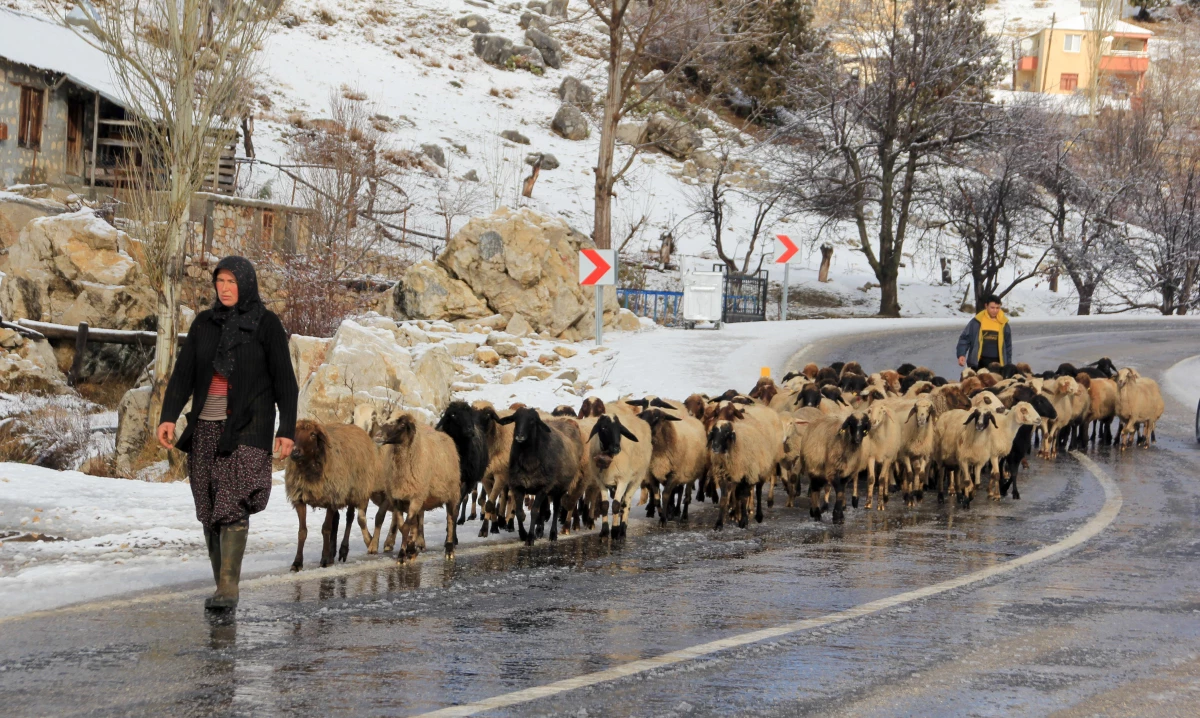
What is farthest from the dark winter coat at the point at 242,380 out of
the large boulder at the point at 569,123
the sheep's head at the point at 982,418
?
the large boulder at the point at 569,123

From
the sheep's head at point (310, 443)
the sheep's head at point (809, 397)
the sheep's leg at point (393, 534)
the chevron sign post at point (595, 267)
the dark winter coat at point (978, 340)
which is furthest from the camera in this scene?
the chevron sign post at point (595, 267)

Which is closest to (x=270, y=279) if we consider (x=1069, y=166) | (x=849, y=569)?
(x=849, y=569)

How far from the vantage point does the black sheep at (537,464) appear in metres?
10.4

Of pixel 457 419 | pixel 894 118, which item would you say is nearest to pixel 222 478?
pixel 457 419

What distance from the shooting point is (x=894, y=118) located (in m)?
43.0

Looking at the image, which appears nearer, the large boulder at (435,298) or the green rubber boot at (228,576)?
the green rubber boot at (228,576)

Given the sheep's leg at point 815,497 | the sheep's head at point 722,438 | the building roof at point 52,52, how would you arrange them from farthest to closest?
the building roof at point 52,52 < the sheep's leg at point 815,497 < the sheep's head at point 722,438

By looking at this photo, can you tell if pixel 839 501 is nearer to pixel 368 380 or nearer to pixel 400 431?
pixel 400 431

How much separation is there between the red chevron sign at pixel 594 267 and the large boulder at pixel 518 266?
1.80 m

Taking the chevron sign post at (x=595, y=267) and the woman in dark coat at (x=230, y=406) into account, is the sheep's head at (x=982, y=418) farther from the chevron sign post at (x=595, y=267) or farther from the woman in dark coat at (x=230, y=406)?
the chevron sign post at (x=595, y=267)

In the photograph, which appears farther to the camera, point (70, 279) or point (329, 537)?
point (70, 279)

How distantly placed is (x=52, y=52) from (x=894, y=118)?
1089 inches

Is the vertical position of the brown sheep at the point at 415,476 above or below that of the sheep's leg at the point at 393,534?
above

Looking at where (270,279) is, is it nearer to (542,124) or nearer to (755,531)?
(755,531)
